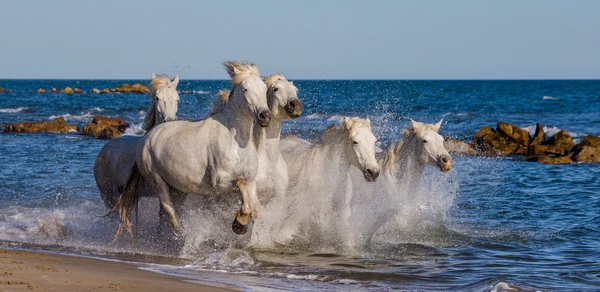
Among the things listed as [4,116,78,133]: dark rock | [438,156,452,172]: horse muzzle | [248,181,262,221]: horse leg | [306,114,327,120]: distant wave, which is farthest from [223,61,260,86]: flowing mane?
[306,114,327,120]: distant wave

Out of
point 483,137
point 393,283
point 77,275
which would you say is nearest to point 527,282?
point 393,283

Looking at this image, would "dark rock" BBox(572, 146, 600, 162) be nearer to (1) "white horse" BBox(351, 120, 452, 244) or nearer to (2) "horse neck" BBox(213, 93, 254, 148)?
(1) "white horse" BBox(351, 120, 452, 244)

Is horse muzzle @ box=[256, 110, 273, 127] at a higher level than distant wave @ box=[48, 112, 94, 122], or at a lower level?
higher

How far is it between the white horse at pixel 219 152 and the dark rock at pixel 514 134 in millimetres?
13795

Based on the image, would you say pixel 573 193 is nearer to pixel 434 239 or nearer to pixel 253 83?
pixel 434 239

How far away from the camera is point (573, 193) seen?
516 inches

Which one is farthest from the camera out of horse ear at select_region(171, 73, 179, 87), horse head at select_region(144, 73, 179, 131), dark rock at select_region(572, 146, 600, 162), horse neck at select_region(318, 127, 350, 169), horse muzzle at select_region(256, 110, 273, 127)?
dark rock at select_region(572, 146, 600, 162)

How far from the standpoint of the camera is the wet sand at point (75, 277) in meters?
5.54

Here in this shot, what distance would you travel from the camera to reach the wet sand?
18.2 feet

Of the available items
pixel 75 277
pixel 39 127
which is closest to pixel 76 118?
pixel 39 127

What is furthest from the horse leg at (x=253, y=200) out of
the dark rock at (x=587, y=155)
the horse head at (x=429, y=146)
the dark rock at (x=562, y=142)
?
the dark rock at (x=562, y=142)

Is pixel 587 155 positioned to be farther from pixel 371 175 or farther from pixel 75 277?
pixel 75 277

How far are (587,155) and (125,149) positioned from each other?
11.8m

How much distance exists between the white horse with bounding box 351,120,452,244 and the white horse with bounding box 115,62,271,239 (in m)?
1.57
